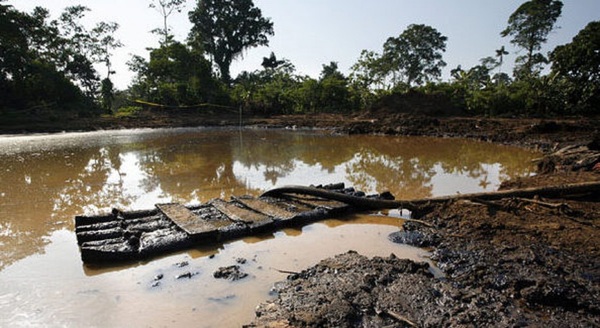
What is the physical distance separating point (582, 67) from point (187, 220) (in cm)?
2288

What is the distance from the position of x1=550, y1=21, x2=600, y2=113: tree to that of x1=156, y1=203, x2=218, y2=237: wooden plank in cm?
2226

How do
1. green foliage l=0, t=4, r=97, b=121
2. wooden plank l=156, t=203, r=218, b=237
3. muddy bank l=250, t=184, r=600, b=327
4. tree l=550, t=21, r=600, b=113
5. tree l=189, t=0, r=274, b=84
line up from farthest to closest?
1. tree l=189, t=0, r=274, b=84
2. green foliage l=0, t=4, r=97, b=121
3. tree l=550, t=21, r=600, b=113
4. wooden plank l=156, t=203, r=218, b=237
5. muddy bank l=250, t=184, r=600, b=327

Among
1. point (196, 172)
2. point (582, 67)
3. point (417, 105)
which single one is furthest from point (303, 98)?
point (196, 172)

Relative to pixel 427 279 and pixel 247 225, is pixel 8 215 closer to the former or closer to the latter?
pixel 247 225

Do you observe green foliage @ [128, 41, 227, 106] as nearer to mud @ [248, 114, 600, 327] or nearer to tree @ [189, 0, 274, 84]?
tree @ [189, 0, 274, 84]

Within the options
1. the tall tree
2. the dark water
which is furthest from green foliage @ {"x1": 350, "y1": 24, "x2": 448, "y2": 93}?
the dark water

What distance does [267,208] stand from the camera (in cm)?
577

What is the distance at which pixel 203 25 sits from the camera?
41906 millimetres

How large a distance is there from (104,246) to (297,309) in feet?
8.83

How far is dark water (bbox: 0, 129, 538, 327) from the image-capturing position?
10.8 ft

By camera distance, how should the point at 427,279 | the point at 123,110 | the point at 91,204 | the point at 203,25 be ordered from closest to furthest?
the point at 427,279 → the point at 91,204 → the point at 123,110 → the point at 203,25

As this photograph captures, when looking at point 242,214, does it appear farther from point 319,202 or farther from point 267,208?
point 319,202

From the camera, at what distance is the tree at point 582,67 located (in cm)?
1858

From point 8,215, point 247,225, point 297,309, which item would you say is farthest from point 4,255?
point 297,309
